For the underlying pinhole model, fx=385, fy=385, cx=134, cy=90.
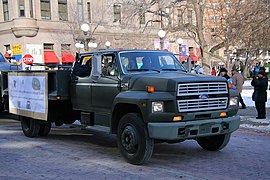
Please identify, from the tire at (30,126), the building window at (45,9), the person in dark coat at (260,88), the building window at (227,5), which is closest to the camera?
the tire at (30,126)

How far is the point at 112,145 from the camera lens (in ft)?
29.6

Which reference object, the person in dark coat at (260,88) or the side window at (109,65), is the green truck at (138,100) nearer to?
the side window at (109,65)

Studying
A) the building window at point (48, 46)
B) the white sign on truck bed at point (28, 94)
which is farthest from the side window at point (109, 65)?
the building window at point (48, 46)

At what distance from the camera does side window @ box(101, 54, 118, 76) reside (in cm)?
772

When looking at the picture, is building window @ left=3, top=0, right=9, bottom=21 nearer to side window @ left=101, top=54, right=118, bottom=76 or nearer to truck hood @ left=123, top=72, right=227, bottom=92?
side window @ left=101, top=54, right=118, bottom=76

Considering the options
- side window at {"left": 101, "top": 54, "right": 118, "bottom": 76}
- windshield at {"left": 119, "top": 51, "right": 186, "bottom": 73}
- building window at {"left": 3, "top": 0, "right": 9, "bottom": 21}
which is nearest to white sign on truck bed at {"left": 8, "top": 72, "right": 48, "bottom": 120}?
side window at {"left": 101, "top": 54, "right": 118, "bottom": 76}

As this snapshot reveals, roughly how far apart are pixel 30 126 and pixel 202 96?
5311mm

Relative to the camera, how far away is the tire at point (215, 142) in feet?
25.8

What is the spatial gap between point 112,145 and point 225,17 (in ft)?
42.1

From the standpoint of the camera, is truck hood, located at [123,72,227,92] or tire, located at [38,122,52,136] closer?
truck hood, located at [123,72,227,92]

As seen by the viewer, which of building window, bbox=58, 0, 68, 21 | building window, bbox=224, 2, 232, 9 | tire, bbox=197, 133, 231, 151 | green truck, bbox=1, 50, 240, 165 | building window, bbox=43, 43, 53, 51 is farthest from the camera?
building window, bbox=58, 0, 68, 21

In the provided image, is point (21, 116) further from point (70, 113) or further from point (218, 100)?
point (218, 100)

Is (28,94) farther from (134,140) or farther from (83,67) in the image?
(134,140)

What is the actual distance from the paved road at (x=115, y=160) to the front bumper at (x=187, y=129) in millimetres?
608
